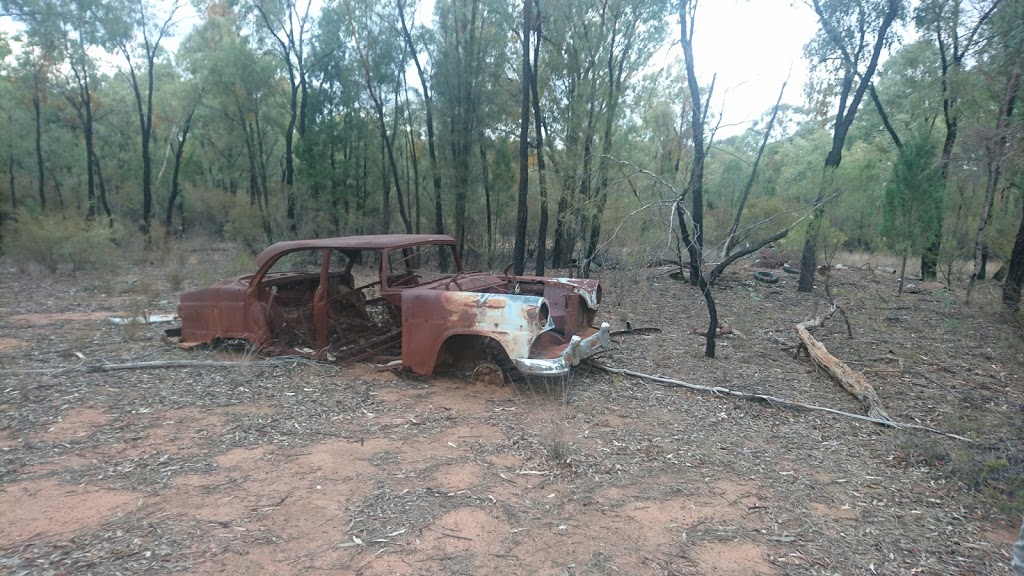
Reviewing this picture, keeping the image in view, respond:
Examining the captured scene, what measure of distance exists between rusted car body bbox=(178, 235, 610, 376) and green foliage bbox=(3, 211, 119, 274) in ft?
34.1

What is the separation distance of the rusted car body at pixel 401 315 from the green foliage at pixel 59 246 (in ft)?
34.1

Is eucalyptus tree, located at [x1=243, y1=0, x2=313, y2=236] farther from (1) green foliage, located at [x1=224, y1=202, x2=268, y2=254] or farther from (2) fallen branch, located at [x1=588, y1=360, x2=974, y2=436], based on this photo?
(2) fallen branch, located at [x1=588, y1=360, x2=974, y2=436]

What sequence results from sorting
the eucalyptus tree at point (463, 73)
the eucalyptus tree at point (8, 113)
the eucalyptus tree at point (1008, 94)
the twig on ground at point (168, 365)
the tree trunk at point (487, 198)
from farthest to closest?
the eucalyptus tree at point (8, 113), the tree trunk at point (487, 198), the eucalyptus tree at point (463, 73), the eucalyptus tree at point (1008, 94), the twig on ground at point (168, 365)

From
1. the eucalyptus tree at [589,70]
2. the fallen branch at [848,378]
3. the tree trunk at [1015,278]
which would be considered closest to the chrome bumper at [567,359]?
the fallen branch at [848,378]

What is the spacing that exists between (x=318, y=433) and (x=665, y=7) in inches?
565

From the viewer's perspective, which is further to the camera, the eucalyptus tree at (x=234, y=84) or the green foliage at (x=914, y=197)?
the eucalyptus tree at (x=234, y=84)

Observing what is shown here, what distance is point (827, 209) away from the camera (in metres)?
11.2

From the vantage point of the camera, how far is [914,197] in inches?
500

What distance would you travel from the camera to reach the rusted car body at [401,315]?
5359mm

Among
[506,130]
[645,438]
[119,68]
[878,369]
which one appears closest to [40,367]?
[645,438]

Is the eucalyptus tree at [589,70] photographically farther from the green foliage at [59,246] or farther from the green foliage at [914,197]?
the green foliage at [59,246]

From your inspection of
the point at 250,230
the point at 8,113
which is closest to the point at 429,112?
the point at 250,230

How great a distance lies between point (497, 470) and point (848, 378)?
4104 mm

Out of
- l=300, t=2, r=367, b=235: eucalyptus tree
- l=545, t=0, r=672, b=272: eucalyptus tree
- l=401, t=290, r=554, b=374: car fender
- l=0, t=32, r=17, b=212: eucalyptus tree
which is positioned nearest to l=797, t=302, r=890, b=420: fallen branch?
l=401, t=290, r=554, b=374: car fender
